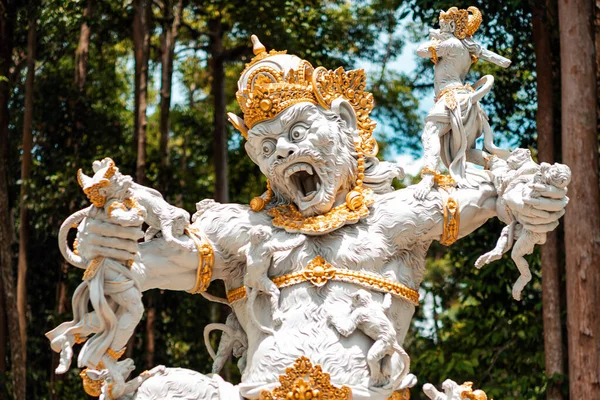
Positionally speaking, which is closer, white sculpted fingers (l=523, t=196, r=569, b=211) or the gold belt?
white sculpted fingers (l=523, t=196, r=569, b=211)

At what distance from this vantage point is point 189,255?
23.5ft

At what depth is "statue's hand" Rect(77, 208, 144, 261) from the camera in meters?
6.69

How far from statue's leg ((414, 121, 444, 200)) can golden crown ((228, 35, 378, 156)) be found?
30 centimetres

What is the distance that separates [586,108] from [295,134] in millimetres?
4262

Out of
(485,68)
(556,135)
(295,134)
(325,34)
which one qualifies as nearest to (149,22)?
(325,34)

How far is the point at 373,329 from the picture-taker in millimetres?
6938

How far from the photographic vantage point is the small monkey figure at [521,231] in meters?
6.86

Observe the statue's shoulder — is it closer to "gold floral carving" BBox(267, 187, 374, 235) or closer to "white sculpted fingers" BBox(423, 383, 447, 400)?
"gold floral carving" BBox(267, 187, 374, 235)

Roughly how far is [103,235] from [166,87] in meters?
8.15

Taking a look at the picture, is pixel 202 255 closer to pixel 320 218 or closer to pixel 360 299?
pixel 320 218

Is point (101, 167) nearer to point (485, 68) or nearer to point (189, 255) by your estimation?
point (189, 255)

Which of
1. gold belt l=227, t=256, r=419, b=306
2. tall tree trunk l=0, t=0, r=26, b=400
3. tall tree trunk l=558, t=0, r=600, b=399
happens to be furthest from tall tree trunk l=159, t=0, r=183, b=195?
gold belt l=227, t=256, r=419, b=306

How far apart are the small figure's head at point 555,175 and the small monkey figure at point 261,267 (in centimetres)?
134

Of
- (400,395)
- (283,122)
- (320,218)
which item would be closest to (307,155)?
(283,122)
